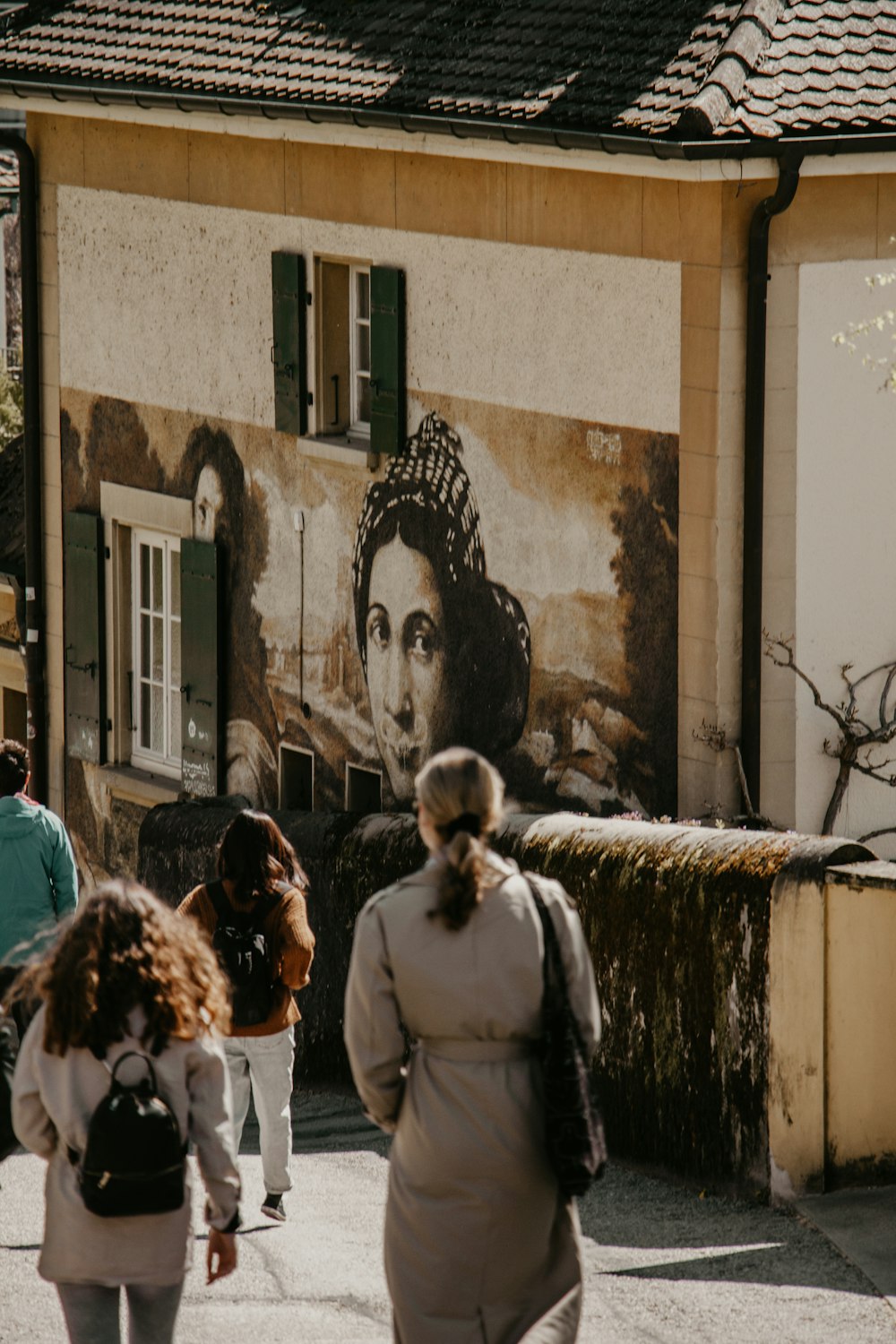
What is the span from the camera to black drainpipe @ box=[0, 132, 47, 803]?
1564 cm

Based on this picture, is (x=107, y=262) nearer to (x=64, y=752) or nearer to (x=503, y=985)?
(x=64, y=752)

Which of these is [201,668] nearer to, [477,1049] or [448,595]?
[448,595]

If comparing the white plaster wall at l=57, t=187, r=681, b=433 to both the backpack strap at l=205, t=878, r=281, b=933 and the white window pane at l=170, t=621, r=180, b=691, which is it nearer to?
the white window pane at l=170, t=621, r=180, b=691

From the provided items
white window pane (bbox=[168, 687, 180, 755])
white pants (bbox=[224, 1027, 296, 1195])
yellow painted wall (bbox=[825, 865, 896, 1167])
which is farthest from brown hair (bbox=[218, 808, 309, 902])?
white window pane (bbox=[168, 687, 180, 755])

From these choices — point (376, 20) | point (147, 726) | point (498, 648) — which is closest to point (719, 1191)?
point (498, 648)

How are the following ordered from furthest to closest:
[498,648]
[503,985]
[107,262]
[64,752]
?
1. [64,752]
2. [107,262]
3. [498,648]
4. [503,985]

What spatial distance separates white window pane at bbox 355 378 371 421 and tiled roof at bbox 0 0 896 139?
1.71 m

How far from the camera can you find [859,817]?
1105 centimetres

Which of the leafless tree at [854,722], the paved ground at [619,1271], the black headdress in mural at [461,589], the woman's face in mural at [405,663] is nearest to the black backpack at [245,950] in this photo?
the paved ground at [619,1271]

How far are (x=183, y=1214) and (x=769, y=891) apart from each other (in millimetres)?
3280

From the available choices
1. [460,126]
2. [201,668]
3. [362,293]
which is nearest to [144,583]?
[201,668]

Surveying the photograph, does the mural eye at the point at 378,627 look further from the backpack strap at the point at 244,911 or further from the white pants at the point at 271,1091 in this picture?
the backpack strap at the point at 244,911

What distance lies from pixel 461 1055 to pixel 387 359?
28.4 ft

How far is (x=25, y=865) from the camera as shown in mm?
8023
